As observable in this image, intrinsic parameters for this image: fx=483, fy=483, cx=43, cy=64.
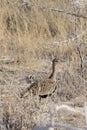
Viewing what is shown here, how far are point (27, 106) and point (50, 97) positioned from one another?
1.66ft

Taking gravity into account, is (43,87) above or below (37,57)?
below

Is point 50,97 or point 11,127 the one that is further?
point 50,97

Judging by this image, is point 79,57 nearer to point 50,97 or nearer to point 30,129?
point 50,97

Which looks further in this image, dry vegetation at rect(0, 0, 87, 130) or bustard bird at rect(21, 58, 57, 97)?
bustard bird at rect(21, 58, 57, 97)

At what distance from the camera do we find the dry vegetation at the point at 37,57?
4195 mm

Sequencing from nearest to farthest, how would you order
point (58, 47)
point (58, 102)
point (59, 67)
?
point (58, 102) < point (59, 67) < point (58, 47)

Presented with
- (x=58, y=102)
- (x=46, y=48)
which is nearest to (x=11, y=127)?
(x=58, y=102)

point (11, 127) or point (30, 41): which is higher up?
point (30, 41)

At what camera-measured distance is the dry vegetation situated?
13.8 ft

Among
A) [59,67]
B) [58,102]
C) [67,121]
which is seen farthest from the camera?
[59,67]

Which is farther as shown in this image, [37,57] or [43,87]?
[37,57]

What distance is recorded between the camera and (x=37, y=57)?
244 inches

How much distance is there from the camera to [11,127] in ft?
12.5

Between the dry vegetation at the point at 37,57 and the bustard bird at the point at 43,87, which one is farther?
the bustard bird at the point at 43,87
